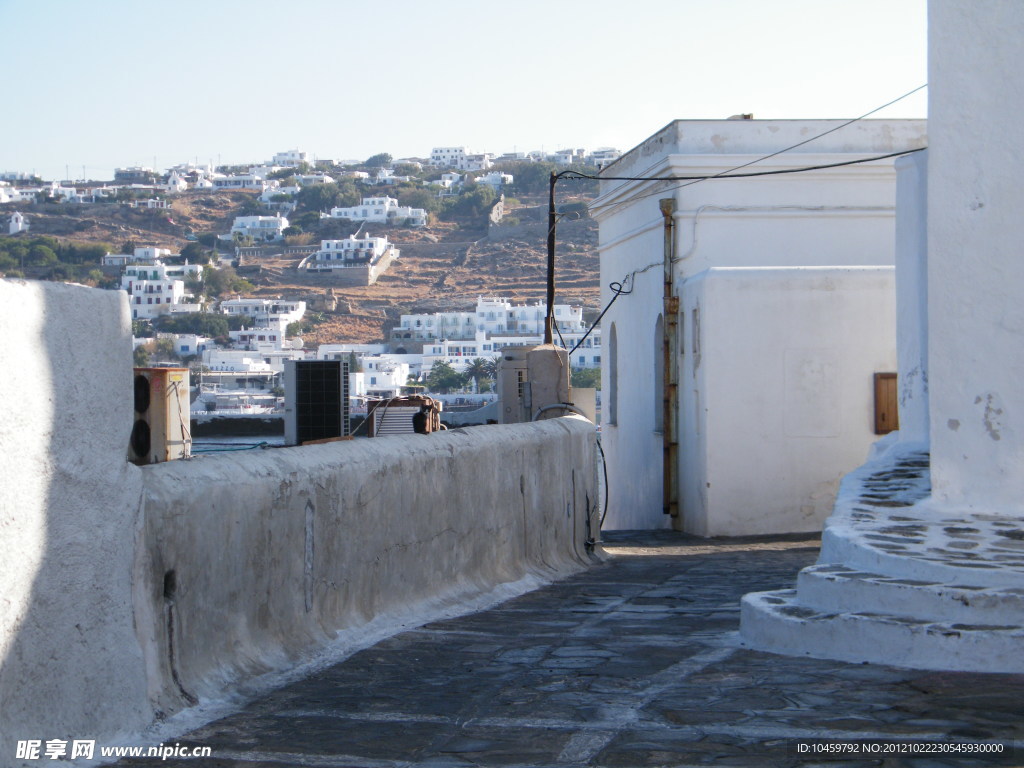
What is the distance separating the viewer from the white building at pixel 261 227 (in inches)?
6732

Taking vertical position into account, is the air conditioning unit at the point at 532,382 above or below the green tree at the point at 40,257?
below

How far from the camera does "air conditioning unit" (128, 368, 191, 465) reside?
32.9 feet

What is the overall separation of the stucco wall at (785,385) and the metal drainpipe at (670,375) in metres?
1.04

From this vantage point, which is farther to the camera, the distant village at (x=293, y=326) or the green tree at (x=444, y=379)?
the green tree at (x=444, y=379)

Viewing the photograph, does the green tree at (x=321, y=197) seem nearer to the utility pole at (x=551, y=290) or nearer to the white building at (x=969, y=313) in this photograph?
the utility pole at (x=551, y=290)

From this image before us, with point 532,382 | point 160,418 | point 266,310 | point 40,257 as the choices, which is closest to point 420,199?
point 266,310

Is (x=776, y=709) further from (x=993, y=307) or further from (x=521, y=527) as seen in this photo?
(x=521, y=527)

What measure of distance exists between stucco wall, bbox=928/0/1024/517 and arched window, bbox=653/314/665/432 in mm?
8996

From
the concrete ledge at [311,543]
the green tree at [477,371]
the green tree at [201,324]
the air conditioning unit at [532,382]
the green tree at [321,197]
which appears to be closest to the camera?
the concrete ledge at [311,543]

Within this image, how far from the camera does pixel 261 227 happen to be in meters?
172

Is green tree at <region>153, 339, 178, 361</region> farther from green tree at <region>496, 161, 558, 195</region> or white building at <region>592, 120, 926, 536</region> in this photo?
white building at <region>592, 120, 926, 536</region>

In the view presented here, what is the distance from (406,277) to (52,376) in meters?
147

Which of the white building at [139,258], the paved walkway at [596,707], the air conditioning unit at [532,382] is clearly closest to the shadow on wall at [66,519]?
the paved walkway at [596,707]

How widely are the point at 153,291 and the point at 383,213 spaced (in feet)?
161
